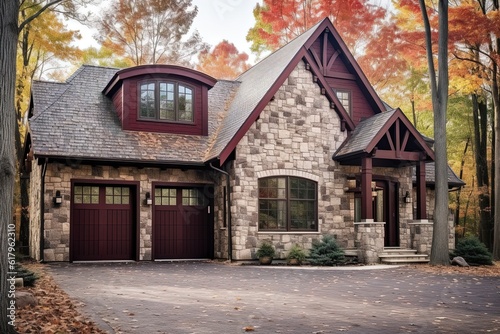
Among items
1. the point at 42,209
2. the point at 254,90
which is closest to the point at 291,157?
the point at 254,90

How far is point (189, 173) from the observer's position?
18.6 m

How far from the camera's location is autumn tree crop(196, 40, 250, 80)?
3116 cm

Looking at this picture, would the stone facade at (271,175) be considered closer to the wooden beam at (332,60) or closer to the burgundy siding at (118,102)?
the wooden beam at (332,60)

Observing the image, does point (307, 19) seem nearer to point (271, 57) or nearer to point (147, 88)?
point (271, 57)

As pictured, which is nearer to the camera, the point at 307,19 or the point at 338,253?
the point at 338,253

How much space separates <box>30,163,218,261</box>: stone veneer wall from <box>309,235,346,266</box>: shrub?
3691 millimetres

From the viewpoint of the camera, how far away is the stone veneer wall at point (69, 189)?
54.4 ft

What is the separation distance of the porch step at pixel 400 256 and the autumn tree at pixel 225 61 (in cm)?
1618

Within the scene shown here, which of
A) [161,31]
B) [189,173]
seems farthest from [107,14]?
[189,173]

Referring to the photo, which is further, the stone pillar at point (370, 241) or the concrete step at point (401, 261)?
the concrete step at point (401, 261)

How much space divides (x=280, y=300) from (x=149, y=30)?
70.1 feet

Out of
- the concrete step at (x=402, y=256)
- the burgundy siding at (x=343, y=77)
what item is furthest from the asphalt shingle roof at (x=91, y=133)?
the concrete step at (x=402, y=256)

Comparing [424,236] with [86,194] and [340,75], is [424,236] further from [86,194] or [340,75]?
[86,194]

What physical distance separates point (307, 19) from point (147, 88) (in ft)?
38.7
